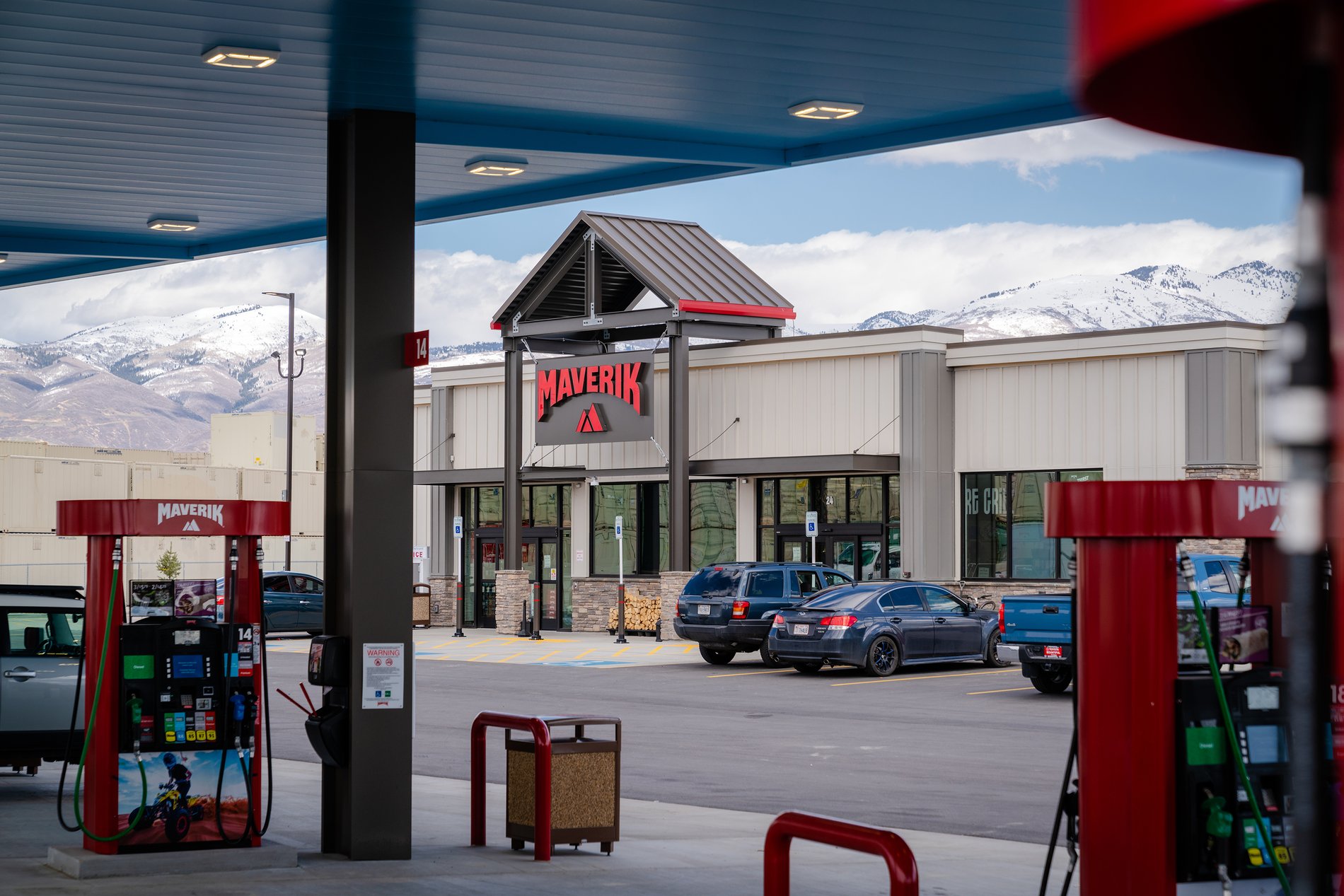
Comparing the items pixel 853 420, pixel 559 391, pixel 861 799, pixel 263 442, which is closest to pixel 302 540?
pixel 263 442

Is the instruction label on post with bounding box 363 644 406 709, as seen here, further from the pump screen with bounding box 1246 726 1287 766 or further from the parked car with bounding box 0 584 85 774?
the pump screen with bounding box 1246 726 1287 766

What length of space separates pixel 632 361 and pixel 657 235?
3.89m

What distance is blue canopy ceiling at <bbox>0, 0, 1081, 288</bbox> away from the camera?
9164 millimetres

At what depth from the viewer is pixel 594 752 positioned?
11.3 meters

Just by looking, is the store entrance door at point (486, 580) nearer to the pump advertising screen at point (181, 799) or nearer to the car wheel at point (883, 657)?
the car wheel at point (883, 657)

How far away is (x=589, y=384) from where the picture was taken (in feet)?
133

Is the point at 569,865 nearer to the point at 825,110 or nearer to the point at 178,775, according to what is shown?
the point at 178,775

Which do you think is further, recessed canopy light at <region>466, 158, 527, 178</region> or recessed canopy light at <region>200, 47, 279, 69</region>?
recessed canopy light at <region>466, 158, 527, 178</region>

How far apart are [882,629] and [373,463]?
1771cm

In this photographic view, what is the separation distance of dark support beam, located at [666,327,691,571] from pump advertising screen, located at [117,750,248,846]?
2737cm

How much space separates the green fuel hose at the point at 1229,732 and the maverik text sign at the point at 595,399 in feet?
108

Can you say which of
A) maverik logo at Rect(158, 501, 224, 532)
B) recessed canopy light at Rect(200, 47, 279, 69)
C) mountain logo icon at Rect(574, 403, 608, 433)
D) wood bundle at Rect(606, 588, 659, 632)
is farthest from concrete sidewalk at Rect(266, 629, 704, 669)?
recessed canopy light at Rect(200, 47, 279, 69)

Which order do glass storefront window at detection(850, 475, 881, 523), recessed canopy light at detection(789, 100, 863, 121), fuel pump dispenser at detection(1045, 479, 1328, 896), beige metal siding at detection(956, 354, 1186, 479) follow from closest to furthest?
fuel pump dispenser at detection(1045, 479, 1328, 896) < recessed canopy light at detection(789, 100, 863, 121) < beige metal siding at detection(956, 354, 1186, 479) < glass storefront window at detection(850, 475, 881, 523)

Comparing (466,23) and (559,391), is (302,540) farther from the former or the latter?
(466,23)
